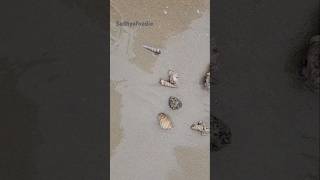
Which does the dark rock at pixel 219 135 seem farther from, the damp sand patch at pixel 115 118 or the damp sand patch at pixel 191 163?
the damp sand patch at pixel 115 118

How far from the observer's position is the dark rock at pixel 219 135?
1461 millimetres

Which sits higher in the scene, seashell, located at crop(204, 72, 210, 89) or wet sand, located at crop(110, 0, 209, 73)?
wet sand, located at crop(110, 0, 209, 73)

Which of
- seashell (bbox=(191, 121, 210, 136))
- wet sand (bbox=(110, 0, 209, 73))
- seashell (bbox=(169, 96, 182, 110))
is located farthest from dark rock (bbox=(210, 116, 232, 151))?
wet sand (bbox=(110, 0, 209, 73))

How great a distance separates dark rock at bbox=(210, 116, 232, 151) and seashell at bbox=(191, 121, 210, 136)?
0.6 inches

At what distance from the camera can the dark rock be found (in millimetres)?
1461

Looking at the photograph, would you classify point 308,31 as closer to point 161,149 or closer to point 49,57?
point 161,149

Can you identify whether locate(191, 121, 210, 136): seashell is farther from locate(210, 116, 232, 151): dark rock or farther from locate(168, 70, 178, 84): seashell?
locate(168, 70, 178, 84): seashell

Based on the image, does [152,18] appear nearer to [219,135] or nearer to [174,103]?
[174,103]

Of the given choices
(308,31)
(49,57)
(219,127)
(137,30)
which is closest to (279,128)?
(219,127)

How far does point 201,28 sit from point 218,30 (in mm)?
53

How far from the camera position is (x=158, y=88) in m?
1.47

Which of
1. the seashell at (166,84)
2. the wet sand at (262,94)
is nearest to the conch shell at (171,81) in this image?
the seashell at (166,84)

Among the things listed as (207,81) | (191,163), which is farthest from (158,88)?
(191,163)

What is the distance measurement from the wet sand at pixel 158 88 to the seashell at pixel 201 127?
14mm
